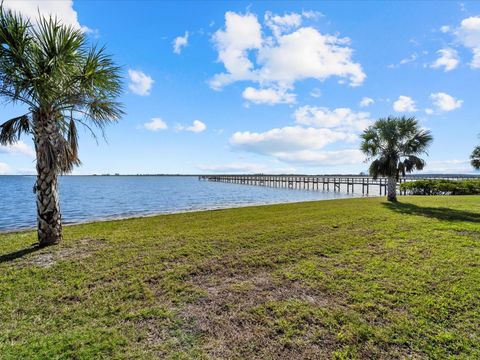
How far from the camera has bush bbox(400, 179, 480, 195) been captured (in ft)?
75.1

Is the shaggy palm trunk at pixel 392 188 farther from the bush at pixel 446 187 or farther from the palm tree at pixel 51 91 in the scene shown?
the palm tree at pixel 51 91

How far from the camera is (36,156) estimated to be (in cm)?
645

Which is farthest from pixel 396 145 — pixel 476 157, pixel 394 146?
pixel 476 157

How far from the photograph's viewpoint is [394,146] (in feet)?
52.8

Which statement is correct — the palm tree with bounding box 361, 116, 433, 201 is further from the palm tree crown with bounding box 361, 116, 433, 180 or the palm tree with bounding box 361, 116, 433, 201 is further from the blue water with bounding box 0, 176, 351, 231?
the blue water with bounding box 0, 176, 351, 231

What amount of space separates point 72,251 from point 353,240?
24.1 ft

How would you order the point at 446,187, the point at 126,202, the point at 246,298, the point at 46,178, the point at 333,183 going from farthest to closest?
1. the point at 333,183
2. the point at 126,202
3. the point at 446,187
4. the point at 46,178
5. the point at 246,298

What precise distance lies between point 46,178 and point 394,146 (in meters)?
18.0

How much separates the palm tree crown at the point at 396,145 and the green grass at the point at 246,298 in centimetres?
981

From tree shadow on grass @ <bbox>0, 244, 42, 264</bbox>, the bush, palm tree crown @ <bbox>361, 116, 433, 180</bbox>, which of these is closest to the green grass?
tree shadow on grass @ <bbox>0, 244, 42, 264</bbox>

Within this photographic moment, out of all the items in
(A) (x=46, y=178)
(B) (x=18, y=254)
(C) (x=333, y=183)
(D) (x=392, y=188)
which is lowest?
(B) (x=18, y=254)

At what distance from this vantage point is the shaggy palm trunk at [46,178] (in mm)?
6355

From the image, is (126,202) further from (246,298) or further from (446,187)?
(446,187)

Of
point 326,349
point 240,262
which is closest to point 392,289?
point 326,349
